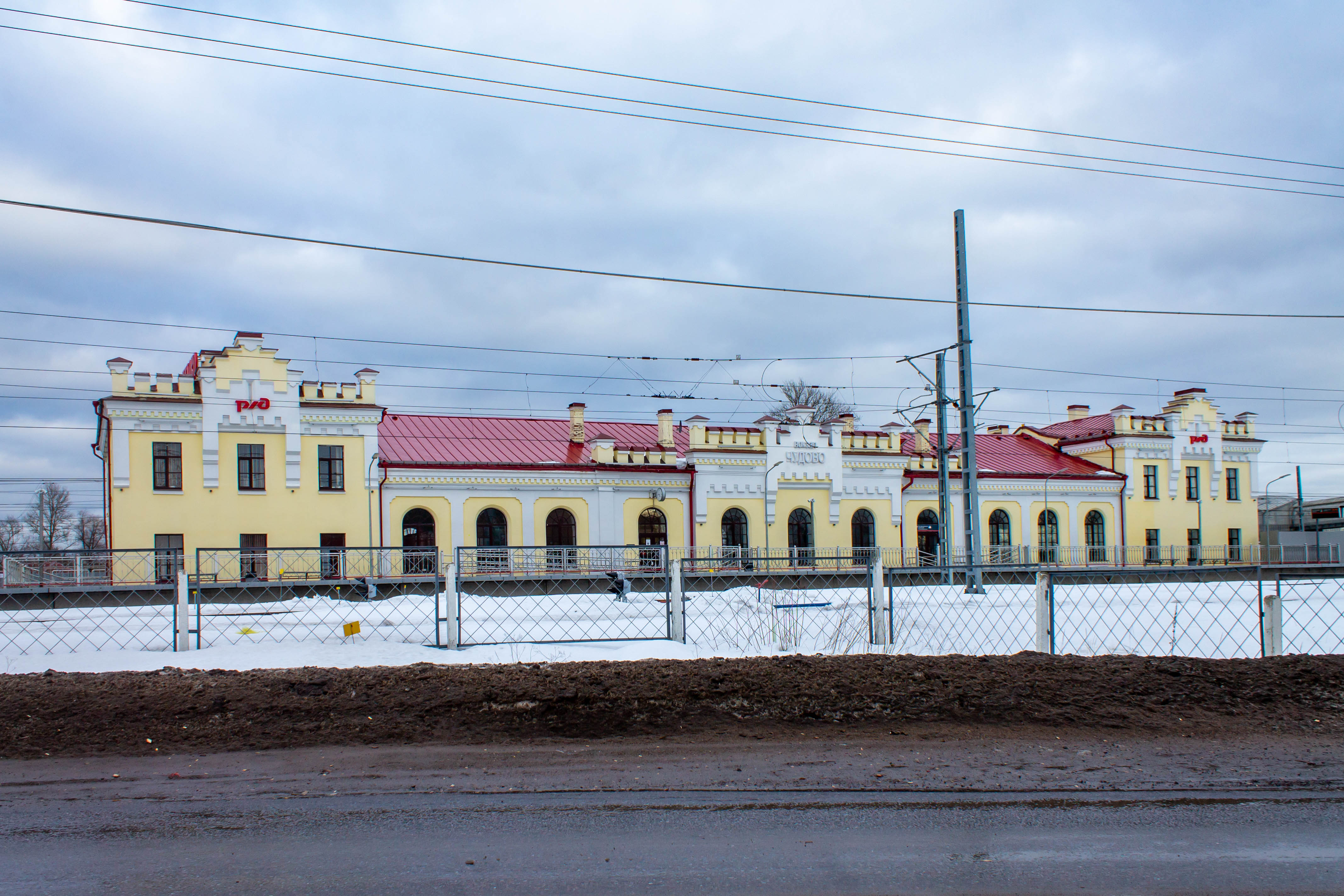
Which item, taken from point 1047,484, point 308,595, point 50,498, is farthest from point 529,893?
point 50,498

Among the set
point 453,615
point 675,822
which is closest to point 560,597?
point 453,615

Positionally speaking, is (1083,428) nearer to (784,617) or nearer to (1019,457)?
(1019,457)

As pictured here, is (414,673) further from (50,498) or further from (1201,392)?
(50,498)

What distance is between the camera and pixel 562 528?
32625 millimetres

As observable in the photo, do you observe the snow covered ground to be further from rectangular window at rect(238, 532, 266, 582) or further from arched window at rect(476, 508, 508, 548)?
arched window at rect(476, 508, 508, 548)

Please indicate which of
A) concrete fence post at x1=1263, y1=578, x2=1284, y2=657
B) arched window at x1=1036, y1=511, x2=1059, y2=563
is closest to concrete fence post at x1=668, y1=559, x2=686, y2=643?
concrete fence post at x1=1263, y1=578, x2=1284, y2=657

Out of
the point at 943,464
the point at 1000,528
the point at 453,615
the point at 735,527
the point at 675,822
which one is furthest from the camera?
the point at 1000,528

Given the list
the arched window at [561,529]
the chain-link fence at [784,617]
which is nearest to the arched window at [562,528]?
the arched window at [561,529]

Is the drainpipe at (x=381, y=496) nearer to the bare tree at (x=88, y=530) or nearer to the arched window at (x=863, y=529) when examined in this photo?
the arched window at (x=863, y=529)

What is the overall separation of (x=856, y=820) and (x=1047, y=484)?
37112 mm

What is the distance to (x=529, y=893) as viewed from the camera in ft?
14.0

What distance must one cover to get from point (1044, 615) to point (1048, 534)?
3030 centimetres

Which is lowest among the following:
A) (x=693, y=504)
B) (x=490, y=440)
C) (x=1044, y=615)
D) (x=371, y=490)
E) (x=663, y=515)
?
(x=1044, y=615)

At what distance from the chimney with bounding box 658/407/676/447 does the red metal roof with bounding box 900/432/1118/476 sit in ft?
32.5
